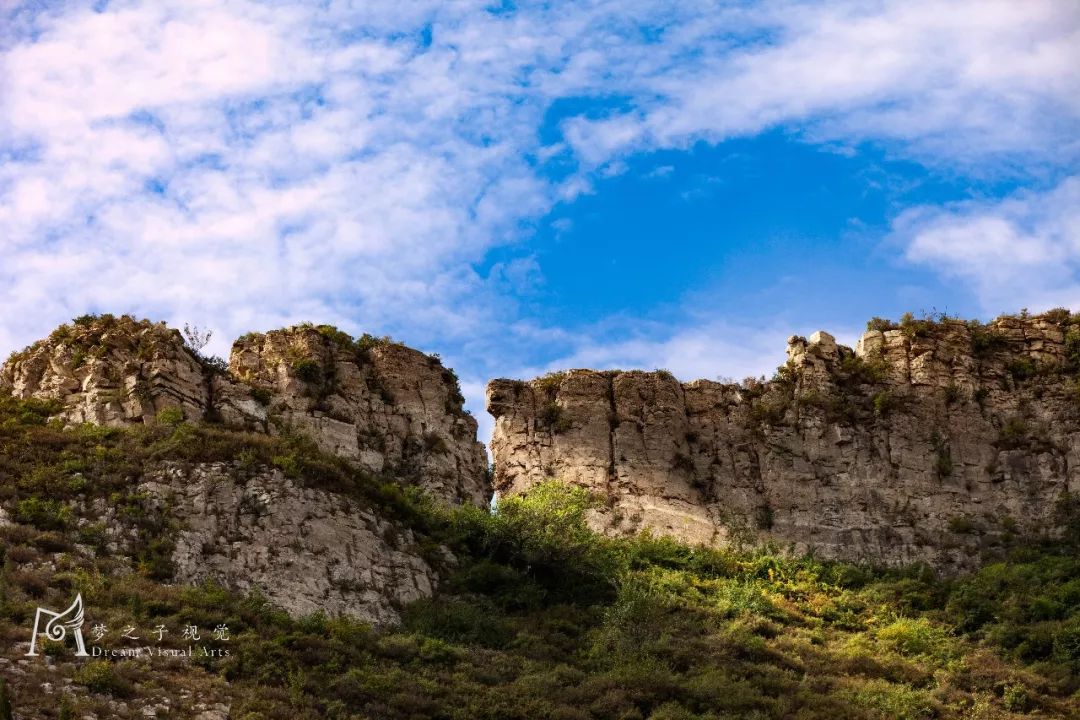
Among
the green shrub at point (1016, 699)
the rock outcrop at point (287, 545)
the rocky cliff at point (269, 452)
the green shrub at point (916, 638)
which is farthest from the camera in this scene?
the green shrub at point (916, 638)

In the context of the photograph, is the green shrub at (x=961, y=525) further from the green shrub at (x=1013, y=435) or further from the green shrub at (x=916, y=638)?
the green shrub at (x=916, y=638)

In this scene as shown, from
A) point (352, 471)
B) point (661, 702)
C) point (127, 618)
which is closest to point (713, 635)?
point (661, 702)

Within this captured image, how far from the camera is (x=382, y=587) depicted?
46.2m

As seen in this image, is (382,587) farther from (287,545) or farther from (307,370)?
(307,370)

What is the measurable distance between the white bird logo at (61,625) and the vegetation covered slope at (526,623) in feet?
1.15

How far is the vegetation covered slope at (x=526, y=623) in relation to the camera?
3838 cm

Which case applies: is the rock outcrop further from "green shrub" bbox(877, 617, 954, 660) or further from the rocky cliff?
"green shrub" bbox(877, 617, 954, 660)

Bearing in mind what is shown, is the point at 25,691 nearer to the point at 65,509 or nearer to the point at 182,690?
the point at 182,690

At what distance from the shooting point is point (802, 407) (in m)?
59.8

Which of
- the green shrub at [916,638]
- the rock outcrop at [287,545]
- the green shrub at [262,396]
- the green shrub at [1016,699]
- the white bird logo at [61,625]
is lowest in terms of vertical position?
the green shrub at [1016,699]

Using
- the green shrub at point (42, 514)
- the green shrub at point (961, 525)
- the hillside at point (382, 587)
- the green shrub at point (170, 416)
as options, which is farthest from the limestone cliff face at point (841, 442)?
the green shrub at point (42, 514)

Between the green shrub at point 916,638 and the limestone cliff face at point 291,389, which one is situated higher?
the limestone cliff face at point 291,389

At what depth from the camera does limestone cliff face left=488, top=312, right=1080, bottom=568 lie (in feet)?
186

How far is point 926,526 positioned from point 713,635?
37.8 feet
